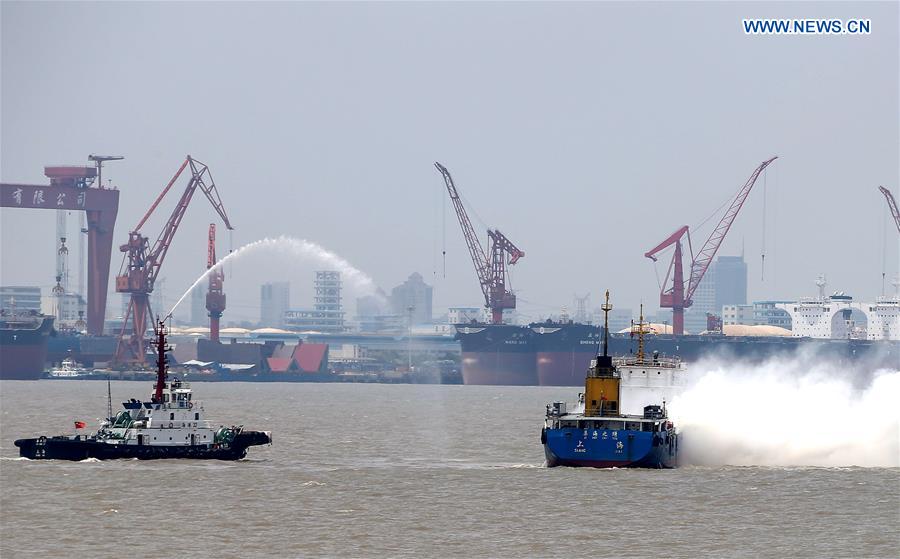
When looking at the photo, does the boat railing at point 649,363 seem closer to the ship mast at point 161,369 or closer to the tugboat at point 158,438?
the tugboat at point 158,438

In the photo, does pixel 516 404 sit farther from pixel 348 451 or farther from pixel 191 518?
pixel 191 518

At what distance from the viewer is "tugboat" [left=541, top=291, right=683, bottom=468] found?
268 feet

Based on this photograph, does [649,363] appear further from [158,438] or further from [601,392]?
[158,438]

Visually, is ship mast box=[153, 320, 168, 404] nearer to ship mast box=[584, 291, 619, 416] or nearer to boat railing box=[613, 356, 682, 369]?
ship mast box=[584, 291, 619, 416]

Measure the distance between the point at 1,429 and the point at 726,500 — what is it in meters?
69.4

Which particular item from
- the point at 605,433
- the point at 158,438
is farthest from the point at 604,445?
the point at 158,438

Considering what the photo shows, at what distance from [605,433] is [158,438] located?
23747 mm

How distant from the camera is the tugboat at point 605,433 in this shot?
81.7m

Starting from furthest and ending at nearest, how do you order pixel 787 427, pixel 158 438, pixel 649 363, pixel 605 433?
pixel 787 427 → pixel 649 363 → pixel 158 438 → pixel 605 433

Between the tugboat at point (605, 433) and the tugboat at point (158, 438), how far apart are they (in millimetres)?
17060

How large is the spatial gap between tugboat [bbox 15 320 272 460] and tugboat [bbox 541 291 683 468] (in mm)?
17060

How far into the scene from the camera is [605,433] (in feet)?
268

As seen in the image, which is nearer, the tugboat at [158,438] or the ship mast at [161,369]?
the tugboat at [158,438]

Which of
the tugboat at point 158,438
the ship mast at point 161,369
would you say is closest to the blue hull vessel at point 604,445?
the tugboat at point 158,438
